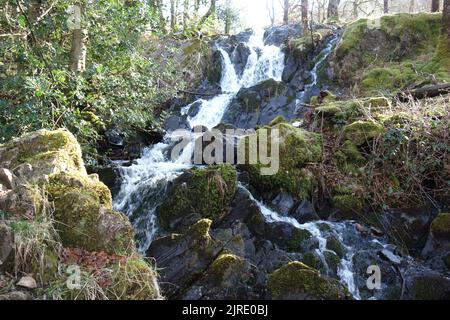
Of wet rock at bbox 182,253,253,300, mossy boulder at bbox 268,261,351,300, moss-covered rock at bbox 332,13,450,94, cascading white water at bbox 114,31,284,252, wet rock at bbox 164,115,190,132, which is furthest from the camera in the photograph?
wet rock at bbox 164,115,190,132

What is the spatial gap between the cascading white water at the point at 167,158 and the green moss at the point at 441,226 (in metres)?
4.15

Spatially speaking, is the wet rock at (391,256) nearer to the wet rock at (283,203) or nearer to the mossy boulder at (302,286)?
the wet rock at (283,203)

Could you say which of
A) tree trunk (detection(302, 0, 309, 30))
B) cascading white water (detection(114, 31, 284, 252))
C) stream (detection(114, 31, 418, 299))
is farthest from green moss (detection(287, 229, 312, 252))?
tree trunk (detection(302, 0, 309, 30))

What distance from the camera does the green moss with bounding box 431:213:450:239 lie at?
5211mm

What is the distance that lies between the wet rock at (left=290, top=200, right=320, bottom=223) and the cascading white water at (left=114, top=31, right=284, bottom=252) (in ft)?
7.53

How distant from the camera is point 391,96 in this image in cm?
764

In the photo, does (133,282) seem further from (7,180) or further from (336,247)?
(336,247)

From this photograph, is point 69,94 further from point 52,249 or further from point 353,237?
point 353,237

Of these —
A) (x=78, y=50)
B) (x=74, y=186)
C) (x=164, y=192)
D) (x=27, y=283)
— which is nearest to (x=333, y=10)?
(x=78, y=50)

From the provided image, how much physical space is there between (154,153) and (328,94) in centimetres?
453

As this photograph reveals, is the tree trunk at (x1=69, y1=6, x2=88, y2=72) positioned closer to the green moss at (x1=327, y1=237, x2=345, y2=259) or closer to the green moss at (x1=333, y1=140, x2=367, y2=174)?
the green moss at (x1=333, y1=140, x2=367, y2=174)

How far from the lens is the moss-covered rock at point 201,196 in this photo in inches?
235

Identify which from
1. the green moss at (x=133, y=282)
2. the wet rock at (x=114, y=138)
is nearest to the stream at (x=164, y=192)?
the wet rock at (x=114, y=138)

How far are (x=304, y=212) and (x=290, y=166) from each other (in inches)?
33.4
